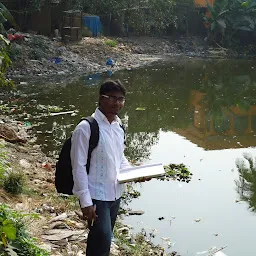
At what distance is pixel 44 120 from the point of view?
30.9 feet

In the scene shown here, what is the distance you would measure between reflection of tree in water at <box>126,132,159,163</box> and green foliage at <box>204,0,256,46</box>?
17729 millimetres

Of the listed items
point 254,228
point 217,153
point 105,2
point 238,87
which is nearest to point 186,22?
point 105,2

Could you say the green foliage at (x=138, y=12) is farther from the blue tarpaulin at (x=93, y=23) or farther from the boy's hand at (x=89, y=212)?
the boy's hand at (x=89, y=212)

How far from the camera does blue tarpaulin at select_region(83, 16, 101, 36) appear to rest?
22073 mm

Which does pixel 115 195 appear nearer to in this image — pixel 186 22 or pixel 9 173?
pixel 9 173

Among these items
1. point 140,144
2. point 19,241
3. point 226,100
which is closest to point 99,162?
point 19,241

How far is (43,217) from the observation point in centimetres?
423

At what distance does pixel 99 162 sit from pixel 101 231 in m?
0.40

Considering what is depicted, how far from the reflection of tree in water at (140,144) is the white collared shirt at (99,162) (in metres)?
4.41

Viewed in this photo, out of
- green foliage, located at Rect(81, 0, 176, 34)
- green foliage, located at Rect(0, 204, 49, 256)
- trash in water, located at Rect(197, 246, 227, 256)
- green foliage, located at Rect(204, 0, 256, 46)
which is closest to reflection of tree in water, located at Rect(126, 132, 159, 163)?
trash in water, located at Rect(197, 246, 227, 256)

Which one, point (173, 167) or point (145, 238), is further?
point (173, 167)

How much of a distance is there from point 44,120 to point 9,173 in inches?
185

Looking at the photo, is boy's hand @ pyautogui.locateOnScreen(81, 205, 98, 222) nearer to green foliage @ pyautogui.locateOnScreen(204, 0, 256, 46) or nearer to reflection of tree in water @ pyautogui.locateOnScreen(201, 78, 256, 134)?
reflection of tree in water @ pyautogui.locateOnScreen(201, 78, 256, 134)

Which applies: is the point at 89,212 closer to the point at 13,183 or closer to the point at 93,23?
the point at 13,183
